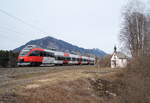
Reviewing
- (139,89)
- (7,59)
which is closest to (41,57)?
(7,59)

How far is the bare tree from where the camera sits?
27719mm

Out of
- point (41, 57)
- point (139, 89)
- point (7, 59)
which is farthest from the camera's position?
point (7, 59)

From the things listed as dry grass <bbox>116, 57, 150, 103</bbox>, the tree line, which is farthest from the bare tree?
the tree line

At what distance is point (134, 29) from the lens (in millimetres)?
29516

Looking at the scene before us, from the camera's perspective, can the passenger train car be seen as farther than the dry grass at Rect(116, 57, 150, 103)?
Yes

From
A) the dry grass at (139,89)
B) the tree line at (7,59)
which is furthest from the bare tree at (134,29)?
the tree line at (7,59)

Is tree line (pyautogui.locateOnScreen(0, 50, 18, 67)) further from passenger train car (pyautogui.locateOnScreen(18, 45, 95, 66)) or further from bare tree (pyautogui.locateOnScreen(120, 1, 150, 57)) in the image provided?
bare tree (pyautogui.locateOnScreen(120, 1, 150, 57))

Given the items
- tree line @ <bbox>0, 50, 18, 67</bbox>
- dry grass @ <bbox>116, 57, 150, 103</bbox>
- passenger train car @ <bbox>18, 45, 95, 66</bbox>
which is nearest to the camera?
dry grass @ <bbox>116, 57, 150, 103</bbox>

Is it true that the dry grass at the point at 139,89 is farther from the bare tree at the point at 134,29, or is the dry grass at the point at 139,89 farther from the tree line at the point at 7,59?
the tree line at the point at 7,59

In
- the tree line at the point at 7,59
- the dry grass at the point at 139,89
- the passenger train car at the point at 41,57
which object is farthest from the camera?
the tree line at the point at 7,59

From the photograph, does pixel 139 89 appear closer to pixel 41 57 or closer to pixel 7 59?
pixel 41 57

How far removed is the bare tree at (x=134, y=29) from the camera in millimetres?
27719

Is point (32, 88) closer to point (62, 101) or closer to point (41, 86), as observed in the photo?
point (41, 86)

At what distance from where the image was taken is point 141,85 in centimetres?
1581
